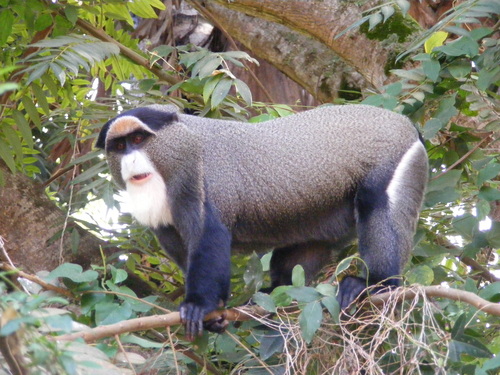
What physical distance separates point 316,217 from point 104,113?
186 centimetres

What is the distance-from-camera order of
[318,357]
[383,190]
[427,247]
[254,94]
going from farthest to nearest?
[254,94] < [427,247] < [383,190] < [318,357]

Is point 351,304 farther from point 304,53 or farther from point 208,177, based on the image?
point 304,53

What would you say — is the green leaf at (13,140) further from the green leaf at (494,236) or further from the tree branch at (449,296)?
the green leaf at (494,236)

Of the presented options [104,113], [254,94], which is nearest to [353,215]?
A: [104,113]

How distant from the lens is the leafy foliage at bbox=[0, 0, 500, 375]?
3387mm

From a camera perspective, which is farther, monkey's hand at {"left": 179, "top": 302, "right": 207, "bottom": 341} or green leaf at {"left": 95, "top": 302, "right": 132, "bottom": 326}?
monkey's hand at {"left": 179, "top": 302, "right": 207, "bottom": 341}

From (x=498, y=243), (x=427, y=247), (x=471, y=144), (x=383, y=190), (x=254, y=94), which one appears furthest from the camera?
(x=254, y=94)

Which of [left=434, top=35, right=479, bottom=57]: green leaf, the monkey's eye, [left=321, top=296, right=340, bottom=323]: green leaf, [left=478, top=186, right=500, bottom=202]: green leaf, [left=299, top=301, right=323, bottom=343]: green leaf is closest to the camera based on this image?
[left=299, top=301, right=323, bottom=343]: green leaf

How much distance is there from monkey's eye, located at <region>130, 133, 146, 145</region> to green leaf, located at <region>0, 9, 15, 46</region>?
1.38 m

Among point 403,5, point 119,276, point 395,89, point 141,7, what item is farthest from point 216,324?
point 141,7

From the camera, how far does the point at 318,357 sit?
12.0 feet

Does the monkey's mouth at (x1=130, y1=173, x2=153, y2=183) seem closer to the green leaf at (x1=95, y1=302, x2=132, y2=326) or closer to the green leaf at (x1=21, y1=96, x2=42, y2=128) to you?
the green leaf at (x1=95, y1=302, x2=132, y2=326)

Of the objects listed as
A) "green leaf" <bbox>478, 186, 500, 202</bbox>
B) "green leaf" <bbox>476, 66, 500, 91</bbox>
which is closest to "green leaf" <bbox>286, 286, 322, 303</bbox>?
"green leaf" <bbox>478, 186, 500, 202</bbox>

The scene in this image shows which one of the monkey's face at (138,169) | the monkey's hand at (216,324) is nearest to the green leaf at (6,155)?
the monkey's face at (138,169)
